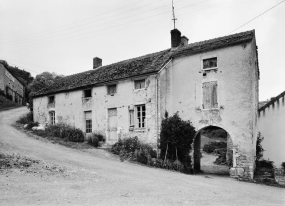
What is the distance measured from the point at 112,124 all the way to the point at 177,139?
5.61 meters

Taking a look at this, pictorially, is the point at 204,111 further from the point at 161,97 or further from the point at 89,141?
the point at 89,141

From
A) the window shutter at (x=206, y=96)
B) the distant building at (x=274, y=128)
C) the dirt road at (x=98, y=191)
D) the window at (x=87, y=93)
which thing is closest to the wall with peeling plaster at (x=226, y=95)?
the window shutter at (x=206, y=96)

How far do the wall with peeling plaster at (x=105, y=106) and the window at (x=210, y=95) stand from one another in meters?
3.32

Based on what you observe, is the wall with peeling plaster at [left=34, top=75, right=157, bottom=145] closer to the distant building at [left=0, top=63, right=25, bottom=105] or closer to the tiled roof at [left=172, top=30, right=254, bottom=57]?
the tiled roof at [left=172, top=30, right=254, bottom=57]

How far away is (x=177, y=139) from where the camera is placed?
51.1 ft

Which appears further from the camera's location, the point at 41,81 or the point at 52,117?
the point at 41,81

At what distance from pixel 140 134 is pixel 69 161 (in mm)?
5869

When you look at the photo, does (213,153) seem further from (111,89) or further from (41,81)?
(41,81)

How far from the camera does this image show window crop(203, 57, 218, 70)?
618 inches

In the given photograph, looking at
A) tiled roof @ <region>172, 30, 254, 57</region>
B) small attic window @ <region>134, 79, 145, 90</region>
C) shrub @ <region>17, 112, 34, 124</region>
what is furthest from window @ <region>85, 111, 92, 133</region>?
shrub @ <region>17, 112, 34, 124</region>

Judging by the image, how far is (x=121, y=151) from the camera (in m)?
16.6

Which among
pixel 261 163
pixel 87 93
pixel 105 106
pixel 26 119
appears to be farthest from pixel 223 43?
pixel 26 119

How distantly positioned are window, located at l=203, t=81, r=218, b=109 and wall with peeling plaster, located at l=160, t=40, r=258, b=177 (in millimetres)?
252

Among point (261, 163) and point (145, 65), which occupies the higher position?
point (145, 65)
